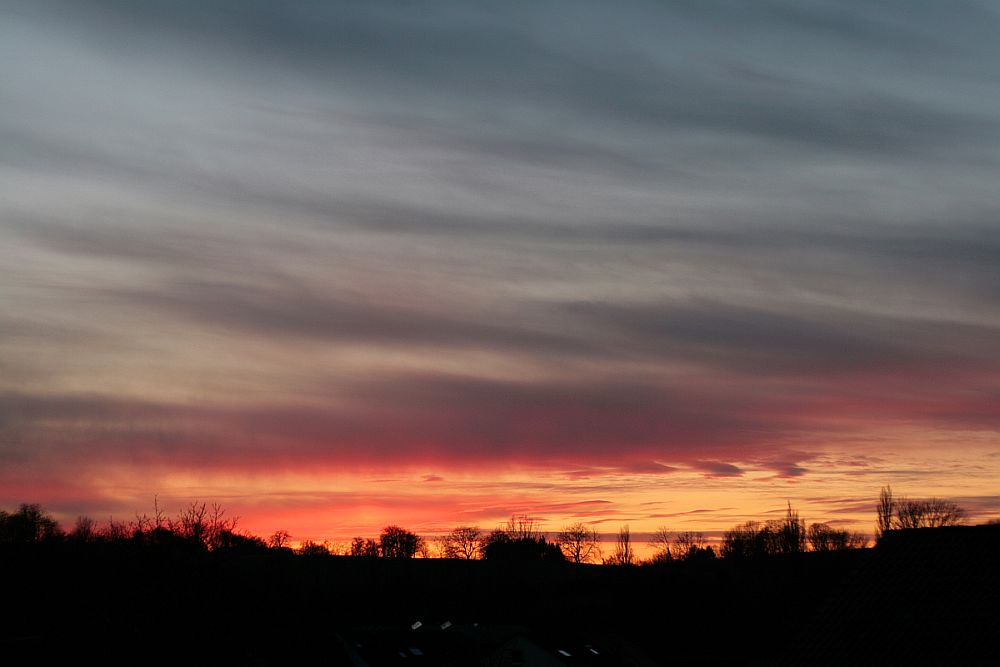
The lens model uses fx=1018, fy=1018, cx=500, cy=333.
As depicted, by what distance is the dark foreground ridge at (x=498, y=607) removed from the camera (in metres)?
40.7

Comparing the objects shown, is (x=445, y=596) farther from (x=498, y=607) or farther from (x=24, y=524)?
(x=24, y=524)

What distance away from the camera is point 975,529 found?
43562 mm

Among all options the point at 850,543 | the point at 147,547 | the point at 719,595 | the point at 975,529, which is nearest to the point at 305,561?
the point at 719,595

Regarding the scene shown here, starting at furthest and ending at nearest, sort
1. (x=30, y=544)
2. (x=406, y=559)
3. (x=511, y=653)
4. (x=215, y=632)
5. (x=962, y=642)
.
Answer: (x=406, y=559) → (x=511, y=653) → (x=30, y=544) → (x=215, y=632) → (x=962, y=642)

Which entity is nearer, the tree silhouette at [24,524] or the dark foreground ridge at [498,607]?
the dark foreground ridge at [498,607]

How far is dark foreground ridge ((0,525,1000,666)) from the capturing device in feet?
133

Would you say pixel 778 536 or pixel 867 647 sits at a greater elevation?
pixel 778 536

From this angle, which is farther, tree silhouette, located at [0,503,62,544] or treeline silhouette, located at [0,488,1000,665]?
tree silhouette, located at [0,503,62,544]

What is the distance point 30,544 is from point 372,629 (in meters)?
47.1

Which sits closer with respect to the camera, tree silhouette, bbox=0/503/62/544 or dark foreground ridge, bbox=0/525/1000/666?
dark foreground ridge, bbox=0/525/1000/666

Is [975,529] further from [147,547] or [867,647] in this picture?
[147,547]

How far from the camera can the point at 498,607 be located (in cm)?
16275

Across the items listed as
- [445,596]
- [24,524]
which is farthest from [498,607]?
[24,524]

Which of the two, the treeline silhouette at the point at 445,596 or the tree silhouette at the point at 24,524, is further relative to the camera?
the tree silhouette at the point at 24,524
